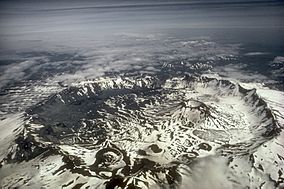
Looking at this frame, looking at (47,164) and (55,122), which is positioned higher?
(47,164)

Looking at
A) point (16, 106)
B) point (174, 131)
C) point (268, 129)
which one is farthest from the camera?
point (16, 106)

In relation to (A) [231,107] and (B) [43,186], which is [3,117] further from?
(A) [231,107]

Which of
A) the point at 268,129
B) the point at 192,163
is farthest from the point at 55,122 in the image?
the point at 268,129

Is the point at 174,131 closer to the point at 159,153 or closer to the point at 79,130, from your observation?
the point at 159,153

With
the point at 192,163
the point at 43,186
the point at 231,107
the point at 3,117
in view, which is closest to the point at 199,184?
the point at 192,163

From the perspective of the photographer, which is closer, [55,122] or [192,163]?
[192,163]

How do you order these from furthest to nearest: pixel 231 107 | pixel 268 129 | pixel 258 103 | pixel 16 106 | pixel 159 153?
pixel 16 106, pixel 231 107, pixel 258 103, pixel 268 129, pixel 159 153
